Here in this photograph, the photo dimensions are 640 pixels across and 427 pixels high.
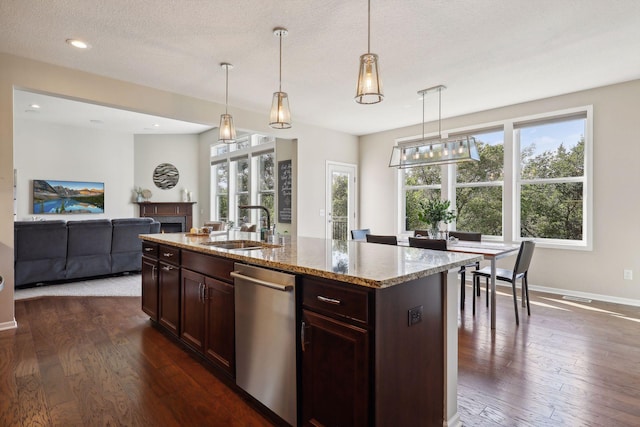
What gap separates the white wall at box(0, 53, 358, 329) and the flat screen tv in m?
5.17

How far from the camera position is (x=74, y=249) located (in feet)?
16.6

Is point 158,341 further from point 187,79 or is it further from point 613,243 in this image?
point 613,243

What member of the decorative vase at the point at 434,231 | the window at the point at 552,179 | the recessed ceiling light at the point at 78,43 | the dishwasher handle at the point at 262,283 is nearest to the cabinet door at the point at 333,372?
the dishwasher handle at the point at 262,283

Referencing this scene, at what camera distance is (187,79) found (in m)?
4.01

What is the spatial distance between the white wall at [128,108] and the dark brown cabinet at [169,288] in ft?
5.24

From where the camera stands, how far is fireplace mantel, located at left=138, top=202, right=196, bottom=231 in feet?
28.9

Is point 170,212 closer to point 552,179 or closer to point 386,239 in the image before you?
point 386,239

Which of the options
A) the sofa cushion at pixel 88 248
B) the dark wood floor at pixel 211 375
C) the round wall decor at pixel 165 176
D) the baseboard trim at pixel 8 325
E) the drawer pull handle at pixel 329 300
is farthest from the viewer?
the round wall decor at pixel 165 176

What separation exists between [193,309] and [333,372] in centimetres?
146

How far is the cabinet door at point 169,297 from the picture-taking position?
2791 millimetres

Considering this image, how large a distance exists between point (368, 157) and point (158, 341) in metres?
5.18

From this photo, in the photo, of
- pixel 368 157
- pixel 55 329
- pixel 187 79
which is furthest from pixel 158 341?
pixel 368 157

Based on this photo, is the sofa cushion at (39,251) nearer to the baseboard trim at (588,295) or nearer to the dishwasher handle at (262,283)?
the dishwasher handle at (262,283)

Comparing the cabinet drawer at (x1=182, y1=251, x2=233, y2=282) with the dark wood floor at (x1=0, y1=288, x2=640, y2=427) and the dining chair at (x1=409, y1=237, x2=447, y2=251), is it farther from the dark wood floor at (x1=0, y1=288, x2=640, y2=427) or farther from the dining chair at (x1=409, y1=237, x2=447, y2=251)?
the dining chair at (x1=409, y1=237, x2=447, y2=251)
